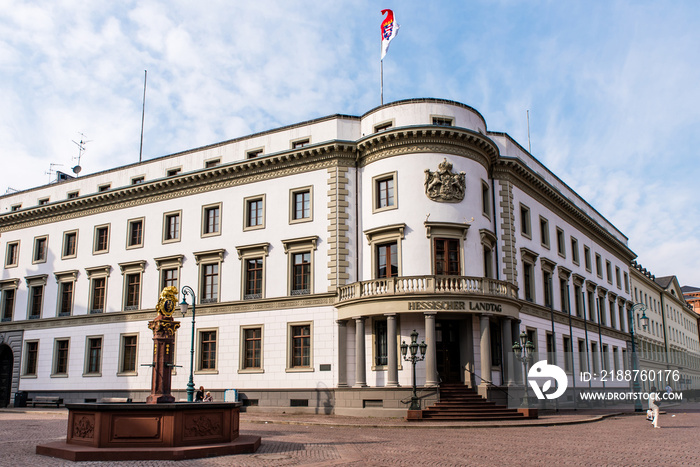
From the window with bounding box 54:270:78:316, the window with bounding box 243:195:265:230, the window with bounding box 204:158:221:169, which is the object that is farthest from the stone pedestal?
the window with bounding box 54:270:78:316

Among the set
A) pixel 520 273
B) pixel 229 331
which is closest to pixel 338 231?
pixel 229 331

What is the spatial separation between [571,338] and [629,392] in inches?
213

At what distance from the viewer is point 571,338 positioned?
4366 centimetres

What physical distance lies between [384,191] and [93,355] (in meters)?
22.2

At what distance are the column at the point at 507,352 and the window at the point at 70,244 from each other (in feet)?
96.3

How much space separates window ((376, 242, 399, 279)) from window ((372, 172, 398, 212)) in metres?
2.02

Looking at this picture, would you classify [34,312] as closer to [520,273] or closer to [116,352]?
[116,352]

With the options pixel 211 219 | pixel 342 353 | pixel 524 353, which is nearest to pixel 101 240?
pixel 211 219

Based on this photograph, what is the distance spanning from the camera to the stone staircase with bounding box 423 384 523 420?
28.7 m

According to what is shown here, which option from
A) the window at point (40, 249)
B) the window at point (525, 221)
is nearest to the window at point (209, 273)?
the window at point (40, 249)

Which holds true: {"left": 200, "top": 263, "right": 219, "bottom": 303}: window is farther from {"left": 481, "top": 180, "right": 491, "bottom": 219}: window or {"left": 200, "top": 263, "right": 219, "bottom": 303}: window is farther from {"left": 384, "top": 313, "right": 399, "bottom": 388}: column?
{"left": 481, "top": 180, "right": 491, "bottom": 219}: window

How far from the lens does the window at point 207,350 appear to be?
36.9 meters

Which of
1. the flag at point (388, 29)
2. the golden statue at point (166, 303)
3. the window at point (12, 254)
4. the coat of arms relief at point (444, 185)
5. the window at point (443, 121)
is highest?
the flag at point (388, 29)

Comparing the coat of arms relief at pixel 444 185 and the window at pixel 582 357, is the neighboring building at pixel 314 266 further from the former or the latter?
the window at pixel 582 357
